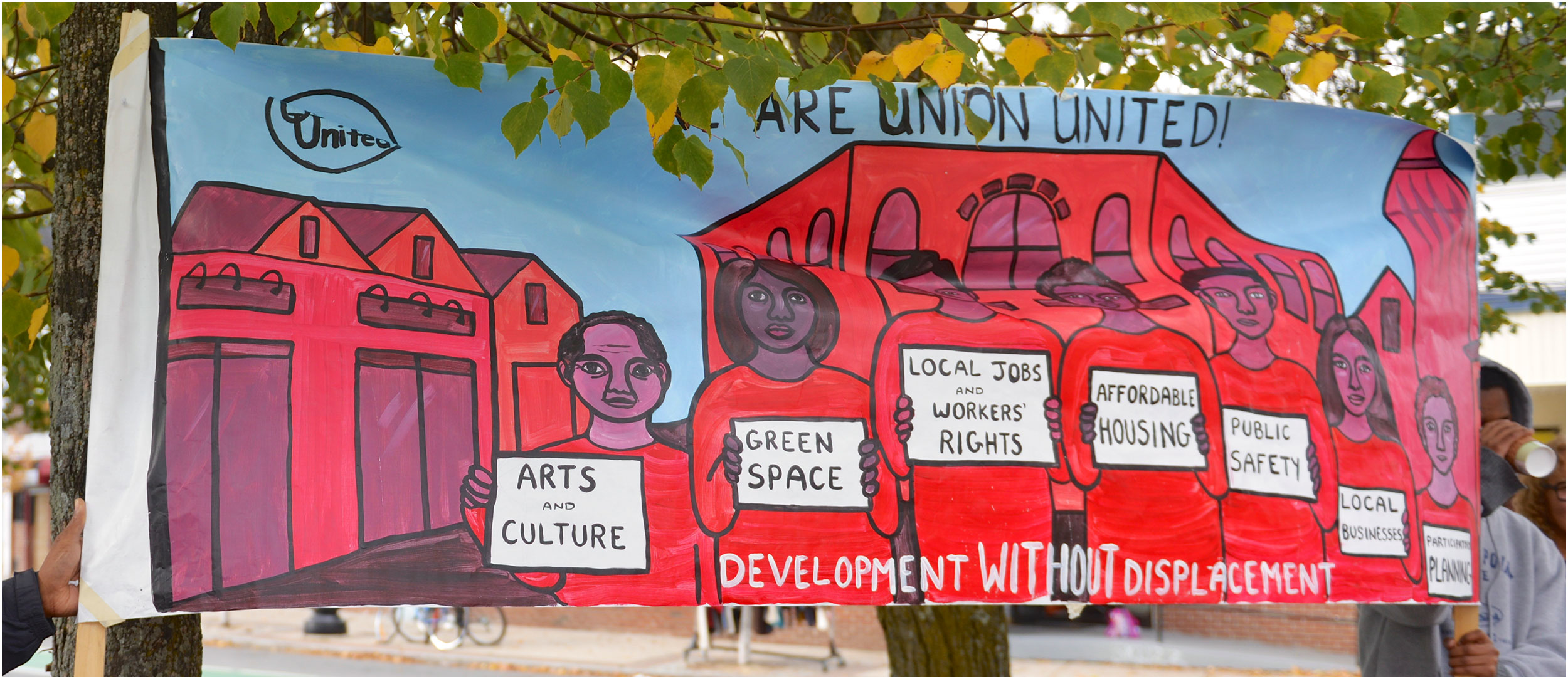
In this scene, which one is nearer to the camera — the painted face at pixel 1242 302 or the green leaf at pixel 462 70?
the green leaf at pixel 462 70

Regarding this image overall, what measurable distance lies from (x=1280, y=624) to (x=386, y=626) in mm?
12016

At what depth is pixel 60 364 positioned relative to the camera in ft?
7.88

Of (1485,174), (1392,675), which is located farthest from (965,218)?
(1485,174)

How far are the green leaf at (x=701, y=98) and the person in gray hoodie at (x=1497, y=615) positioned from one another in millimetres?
2649

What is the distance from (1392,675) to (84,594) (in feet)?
11.9

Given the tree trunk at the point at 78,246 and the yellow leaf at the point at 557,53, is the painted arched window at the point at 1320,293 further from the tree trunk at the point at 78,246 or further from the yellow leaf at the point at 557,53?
the tree trunk at the point at 78,246

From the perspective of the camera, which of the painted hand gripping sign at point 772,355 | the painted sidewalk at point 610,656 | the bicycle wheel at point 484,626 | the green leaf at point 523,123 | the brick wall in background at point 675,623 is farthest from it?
the bicycle wheel at point 484,626

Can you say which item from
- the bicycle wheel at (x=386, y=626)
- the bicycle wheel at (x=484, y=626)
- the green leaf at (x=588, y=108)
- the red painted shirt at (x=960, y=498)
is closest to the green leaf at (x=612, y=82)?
the green leaf at (x=588, y=108)

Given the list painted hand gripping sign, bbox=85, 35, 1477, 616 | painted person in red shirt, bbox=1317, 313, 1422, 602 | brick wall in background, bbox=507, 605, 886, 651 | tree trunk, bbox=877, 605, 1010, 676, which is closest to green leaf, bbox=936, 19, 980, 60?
painted hand gripping sign, bbox=85, 35, 1477, 616

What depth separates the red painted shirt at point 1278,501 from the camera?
2670mm

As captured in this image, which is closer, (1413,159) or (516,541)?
(516,541)

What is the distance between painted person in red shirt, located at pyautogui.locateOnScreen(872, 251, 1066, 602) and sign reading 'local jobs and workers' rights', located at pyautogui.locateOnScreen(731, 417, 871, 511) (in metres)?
0.11

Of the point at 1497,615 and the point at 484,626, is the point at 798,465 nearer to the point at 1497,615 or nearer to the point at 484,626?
the point at 1497,615

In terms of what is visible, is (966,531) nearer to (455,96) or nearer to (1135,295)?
(1135,295)
